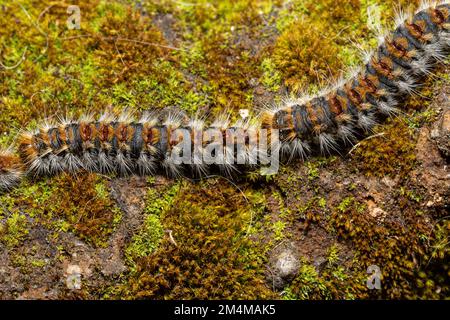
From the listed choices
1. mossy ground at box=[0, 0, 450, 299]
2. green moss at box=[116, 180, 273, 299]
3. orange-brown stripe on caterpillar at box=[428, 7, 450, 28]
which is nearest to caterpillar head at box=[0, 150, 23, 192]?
mossy ground at box=[0, 0, 450, 299]

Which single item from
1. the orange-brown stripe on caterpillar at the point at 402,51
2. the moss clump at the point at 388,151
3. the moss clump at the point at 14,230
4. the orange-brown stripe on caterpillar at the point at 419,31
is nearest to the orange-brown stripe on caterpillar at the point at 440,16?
the orange-brown stripe on caterpillar at the point at 419,31

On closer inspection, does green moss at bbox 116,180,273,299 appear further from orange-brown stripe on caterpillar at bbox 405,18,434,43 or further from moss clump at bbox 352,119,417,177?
orange-brown stripe on caterpillar at bbox 405,18,434,43

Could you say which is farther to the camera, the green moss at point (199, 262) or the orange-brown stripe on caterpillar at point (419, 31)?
the orange-brown stripe on caterpillar at point (419, 31)

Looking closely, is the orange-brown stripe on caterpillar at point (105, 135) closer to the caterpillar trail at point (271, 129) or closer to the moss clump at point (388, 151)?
the caterpillar trail at point (271, 129)

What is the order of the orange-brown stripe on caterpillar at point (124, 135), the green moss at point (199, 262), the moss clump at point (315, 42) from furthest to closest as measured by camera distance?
the moss clump at point (315, 42)
the orange-brown stripe on caterpillar at point (124, 135)
the green moss at point (199, 262)

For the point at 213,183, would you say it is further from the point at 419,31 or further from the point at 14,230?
the point at 419,31

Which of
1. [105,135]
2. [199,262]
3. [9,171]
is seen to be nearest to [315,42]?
[105,135]
